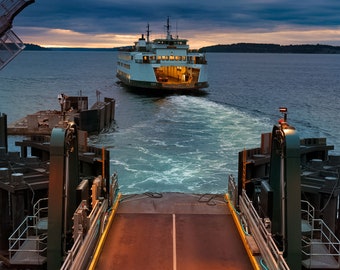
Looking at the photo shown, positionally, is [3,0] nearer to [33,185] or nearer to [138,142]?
[33,185]

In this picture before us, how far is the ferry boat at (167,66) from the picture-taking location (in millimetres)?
79938

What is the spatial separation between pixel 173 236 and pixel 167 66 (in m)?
73.2

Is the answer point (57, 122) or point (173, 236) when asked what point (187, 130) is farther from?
point (173, 236)

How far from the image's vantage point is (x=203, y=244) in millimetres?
12117

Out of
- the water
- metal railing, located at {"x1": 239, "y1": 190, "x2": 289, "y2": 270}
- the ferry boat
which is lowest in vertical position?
the water

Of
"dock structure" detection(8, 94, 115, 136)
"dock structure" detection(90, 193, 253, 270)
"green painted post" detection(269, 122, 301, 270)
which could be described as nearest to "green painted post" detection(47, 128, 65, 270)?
"dock structure" detection(90, 193, 253, 270)

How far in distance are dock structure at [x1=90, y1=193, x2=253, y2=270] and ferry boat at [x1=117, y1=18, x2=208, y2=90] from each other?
63.2m

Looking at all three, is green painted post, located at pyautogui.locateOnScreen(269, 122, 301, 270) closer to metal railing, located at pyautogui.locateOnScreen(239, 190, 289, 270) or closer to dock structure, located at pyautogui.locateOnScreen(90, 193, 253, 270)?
metal railing, located at pyautogui.locateOnScreen(239, 190, 289, 270)

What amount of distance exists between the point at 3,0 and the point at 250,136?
25026 mm

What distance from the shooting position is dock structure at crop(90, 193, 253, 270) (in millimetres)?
11086

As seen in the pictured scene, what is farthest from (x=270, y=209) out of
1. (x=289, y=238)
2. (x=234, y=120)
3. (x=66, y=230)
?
(x=234, y=120)

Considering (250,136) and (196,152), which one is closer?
(196,152)

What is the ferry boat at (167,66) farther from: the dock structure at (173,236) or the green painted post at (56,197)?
the green painted post at (56,197)

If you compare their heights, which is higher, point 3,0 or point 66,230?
point 3,0
